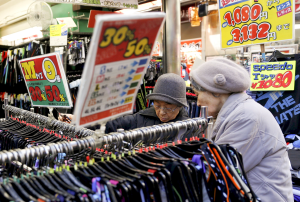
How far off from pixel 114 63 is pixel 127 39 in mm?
93

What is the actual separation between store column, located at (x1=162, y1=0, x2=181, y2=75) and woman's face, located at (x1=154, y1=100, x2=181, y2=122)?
179 cm

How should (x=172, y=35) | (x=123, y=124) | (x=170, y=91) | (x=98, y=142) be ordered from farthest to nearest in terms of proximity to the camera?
(x=172, y=35) < (x=123, y=124) < (x=170, y=91) < (x=98, y=142)

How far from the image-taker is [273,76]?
10.0ft

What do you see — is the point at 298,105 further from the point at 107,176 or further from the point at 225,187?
the point at 107,176

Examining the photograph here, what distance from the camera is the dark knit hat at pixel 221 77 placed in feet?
4.73

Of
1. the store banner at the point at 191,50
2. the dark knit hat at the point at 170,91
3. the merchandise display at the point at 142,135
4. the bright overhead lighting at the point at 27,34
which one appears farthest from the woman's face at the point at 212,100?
the bright overhead lighting at the point at 27,34

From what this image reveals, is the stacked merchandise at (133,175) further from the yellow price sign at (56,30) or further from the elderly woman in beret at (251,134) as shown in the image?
the yellow price sign at (56,30)

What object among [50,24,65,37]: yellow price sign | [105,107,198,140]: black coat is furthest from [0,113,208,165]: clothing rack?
[50,24,65,37]: yellow price sign

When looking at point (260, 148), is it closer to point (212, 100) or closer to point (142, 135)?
point (212, 100)

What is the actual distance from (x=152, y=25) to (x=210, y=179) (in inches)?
28.3

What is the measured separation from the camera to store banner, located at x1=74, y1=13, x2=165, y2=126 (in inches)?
30.8

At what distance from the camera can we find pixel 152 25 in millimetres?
888

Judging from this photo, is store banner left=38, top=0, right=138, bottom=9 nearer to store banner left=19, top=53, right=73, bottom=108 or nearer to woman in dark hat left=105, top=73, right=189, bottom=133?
store banner left=19, top=53, right=73, bottom=108

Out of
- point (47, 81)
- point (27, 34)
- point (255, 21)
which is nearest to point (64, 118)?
point (47, 81)
